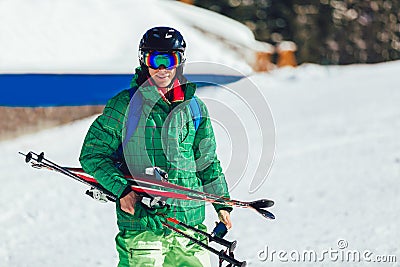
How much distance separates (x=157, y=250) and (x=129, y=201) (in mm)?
Result: 270

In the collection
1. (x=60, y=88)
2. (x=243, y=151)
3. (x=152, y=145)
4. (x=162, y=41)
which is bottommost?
(x=243, y=151)

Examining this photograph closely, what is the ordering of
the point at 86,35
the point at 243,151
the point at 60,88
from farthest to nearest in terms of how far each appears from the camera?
1. the point at 86,35
2. the point at 60,88
3. the point at 243,151

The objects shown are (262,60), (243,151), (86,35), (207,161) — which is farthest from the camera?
(262,60)

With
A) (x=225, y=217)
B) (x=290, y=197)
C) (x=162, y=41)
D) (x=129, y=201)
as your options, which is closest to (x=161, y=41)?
(x=162, y=41)

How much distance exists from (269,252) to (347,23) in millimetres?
19304

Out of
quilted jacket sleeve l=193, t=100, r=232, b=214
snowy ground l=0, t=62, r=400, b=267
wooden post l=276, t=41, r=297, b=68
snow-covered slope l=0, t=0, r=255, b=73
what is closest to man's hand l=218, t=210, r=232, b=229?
quilted jacket sleeve l=193, t=100, r=232, b=214

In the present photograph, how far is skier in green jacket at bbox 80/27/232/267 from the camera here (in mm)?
3154

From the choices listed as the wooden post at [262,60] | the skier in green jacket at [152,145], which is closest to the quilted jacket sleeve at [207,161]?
the skier in green jacket at [152,145]

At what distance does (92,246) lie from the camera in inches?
241

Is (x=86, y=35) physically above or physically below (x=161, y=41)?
above

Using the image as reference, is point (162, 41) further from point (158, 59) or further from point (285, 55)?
point (285, 55)

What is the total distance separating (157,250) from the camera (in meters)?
3.23

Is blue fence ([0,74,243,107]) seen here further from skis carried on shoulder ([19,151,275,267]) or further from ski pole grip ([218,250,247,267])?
ski pole grip ([218,250,247,267])

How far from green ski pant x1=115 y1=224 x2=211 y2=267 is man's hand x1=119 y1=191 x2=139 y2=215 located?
15 centimetres
